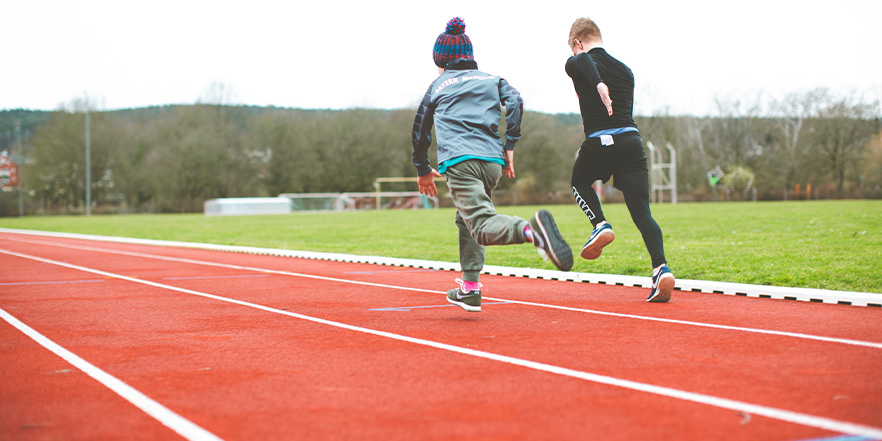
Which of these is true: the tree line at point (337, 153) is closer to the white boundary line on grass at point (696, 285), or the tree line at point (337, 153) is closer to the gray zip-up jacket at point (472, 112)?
the white boundary line on grass at point (696, 285)

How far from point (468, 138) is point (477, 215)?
0.59 meters

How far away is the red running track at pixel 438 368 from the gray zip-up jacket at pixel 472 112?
126cm

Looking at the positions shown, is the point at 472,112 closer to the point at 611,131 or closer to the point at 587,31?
the point at 611,131

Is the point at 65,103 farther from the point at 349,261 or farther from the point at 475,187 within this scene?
the point at 475,187

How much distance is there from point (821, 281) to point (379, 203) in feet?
188

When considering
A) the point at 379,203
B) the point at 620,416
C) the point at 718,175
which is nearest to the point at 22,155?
the point at 379,203

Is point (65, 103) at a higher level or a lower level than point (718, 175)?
higher

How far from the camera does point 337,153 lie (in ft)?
251

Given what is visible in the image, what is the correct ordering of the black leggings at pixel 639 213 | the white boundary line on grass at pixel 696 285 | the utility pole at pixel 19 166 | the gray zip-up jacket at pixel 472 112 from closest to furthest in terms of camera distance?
the gray zip-up jacket at pixel 472 112
the white boundary line on grass at pixel 696 285
the black leggings at pixel 639 213
the utility pole at pixel 19 166

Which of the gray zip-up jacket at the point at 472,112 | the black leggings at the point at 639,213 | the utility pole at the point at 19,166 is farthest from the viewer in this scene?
the utility pole at the point at 19,166

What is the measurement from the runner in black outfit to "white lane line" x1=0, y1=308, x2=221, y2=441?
3.79 metres

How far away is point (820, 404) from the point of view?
114 inches

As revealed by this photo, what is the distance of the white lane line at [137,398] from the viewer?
8.98 ft

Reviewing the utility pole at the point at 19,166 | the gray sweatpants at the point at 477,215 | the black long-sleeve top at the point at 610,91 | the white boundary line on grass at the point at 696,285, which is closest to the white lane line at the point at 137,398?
the gray sweatpants at the point at 477,215
